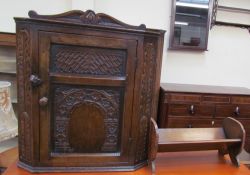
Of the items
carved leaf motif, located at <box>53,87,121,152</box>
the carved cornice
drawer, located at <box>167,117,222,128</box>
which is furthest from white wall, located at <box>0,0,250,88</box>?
carved leaf motif, located at <box>53,87,121,152</box>

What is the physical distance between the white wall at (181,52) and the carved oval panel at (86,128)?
127 cm

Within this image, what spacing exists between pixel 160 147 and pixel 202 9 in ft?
5.32

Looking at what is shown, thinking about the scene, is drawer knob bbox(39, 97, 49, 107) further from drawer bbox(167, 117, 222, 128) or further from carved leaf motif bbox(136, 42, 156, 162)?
drawer bbox(167, 117, 222, 128)

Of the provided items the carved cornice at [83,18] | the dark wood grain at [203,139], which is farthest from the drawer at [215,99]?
the carved cornice at [83,18]

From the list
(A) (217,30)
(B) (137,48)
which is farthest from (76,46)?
(A) (217,30)

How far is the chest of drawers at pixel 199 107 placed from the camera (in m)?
1.89

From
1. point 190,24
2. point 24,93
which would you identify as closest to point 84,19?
point 24,93

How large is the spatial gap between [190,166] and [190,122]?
77 centimetres

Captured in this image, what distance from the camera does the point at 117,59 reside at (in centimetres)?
105

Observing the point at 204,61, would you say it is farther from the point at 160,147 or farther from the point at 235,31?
the point at 160,147

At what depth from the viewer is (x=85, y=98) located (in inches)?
41.9

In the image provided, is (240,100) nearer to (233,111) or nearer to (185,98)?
(233,111)

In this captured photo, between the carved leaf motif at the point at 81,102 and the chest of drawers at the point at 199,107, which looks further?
the chest of drawers at the point at 199,107

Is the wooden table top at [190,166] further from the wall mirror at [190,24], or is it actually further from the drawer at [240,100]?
the wall mirror at [190,24]
